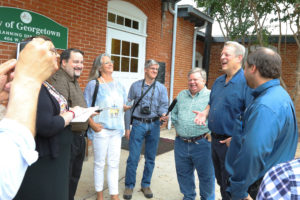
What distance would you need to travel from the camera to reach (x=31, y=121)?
72 centimetres

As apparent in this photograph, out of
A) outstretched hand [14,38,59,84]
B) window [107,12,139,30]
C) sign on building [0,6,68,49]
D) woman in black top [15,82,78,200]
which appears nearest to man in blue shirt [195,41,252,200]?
woman in black top [15,82,78,200]

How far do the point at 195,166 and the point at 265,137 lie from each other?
1706 millimetres

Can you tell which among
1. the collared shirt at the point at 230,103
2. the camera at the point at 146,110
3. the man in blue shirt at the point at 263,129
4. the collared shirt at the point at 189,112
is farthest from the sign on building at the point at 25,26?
the man in blue shirt at the point at 263,129

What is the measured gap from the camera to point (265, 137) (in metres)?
1.75

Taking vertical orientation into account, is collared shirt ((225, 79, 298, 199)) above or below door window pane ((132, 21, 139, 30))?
below

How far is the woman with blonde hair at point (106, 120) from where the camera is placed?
3193mm

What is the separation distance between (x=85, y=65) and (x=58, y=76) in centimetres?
284

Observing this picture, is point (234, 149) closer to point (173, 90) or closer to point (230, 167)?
point (230, 167)

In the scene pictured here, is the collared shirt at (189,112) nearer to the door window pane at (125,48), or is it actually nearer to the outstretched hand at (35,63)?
the outstretched hand at (35,63)

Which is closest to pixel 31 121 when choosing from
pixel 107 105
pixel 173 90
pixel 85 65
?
pixel 107 105

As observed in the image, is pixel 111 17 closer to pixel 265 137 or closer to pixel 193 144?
pixel 193 144

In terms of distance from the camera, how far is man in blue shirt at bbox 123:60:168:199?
3.67 meters

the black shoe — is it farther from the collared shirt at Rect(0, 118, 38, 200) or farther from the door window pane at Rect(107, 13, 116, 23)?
the door window pane at Rect(107, 13, 116, 23)

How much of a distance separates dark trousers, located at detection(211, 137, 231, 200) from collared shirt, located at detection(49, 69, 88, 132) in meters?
1.47
